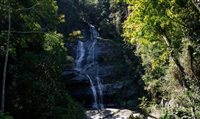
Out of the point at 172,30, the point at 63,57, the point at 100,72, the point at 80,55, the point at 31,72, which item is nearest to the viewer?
the point at 172,30

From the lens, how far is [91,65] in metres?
36.2

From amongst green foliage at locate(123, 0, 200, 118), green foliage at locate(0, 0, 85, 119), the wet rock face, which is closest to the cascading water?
the wet rock face

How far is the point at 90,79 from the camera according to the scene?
32.7 meters

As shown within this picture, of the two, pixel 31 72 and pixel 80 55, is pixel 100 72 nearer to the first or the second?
pixel 80 55

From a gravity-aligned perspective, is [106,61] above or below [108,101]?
above

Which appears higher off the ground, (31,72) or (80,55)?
(31,72)

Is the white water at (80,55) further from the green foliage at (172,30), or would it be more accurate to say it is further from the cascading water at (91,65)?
the green foliage at (172,30)

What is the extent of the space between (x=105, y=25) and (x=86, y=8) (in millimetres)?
9895

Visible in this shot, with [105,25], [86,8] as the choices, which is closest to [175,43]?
[105,25]

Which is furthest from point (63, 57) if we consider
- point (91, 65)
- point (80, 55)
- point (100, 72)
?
point (80, 55)

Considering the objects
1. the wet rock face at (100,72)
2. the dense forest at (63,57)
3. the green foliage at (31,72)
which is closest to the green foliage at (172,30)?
the dense forest at (63,57)

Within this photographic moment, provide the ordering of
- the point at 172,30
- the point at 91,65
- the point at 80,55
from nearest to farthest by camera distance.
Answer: the point at 172,30 < the point at 91,65 < the point at 80,55

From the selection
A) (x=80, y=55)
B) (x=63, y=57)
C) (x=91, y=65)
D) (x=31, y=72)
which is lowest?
(x=91, y=65)

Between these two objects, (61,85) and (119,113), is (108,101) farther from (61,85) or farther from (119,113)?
(61,85)
